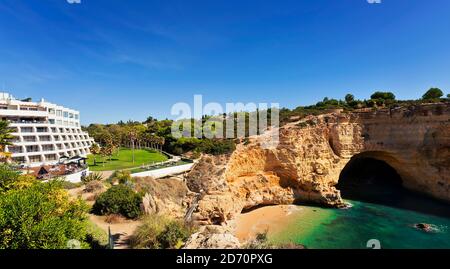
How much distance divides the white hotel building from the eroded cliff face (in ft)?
69.1

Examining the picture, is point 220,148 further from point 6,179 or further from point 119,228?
point 6,179

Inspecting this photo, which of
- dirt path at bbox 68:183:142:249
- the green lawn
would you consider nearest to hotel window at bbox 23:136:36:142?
the green lawn

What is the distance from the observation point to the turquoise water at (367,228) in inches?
778

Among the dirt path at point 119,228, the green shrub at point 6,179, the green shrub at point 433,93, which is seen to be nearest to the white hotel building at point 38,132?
the green shrub at point 6,179

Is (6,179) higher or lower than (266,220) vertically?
higher

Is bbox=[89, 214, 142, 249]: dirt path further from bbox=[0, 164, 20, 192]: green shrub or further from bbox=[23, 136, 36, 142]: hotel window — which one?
bbox=[23, 136, 36, 142]: hotel window

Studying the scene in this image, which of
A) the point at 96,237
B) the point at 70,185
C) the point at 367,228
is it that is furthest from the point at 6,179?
the point at 367,228

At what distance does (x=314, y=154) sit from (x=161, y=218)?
828 inches

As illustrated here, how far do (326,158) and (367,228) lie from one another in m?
9.87

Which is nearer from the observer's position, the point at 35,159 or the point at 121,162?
the point at 35,159

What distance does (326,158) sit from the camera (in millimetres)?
30594

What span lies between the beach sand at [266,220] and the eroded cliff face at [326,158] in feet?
3.11
